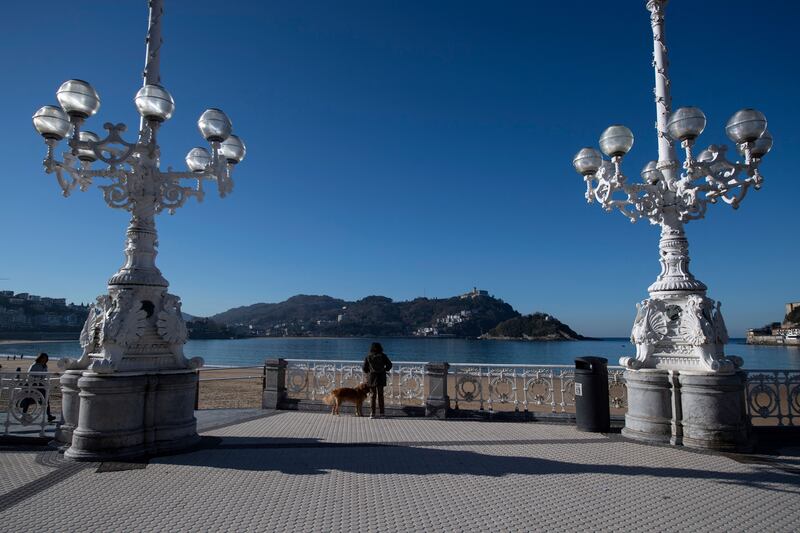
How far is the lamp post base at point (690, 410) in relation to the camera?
6.37 meters

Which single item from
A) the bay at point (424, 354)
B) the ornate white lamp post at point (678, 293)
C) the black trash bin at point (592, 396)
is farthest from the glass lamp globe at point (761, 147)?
the bay at point (424, 354)

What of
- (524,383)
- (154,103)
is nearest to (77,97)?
(154,103)

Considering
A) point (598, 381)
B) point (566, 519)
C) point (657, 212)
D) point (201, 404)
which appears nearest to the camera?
point (566, 519)

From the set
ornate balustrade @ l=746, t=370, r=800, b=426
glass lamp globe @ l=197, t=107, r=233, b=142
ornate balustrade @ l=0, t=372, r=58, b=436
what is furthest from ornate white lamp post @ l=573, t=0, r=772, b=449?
ornate balustrade @ l=0, t=372, r=58, b=436

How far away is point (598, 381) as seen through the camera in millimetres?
7879

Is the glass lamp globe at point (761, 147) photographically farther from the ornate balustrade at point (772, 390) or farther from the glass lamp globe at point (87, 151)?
the glass lamp globe at point (87, 151)

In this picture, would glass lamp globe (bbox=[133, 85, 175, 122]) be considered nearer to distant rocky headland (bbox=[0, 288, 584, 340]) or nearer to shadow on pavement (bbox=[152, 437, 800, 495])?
shadow on pavement (bbox=[152, 437, 800, 495])

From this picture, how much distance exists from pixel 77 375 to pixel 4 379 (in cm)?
190

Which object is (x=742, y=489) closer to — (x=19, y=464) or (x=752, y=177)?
(x=752, y=177)

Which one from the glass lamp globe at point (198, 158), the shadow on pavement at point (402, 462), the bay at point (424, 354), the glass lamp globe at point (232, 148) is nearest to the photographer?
the shadow on pavement at point (402, 462)

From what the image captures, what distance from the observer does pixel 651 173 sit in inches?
308

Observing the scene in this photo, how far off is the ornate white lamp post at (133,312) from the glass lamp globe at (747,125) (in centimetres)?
718

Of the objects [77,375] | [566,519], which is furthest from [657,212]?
[77,375]

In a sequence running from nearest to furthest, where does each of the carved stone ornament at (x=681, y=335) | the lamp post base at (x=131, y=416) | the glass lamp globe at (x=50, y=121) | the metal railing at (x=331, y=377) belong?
the lamp post base at (x=131, y=416) < the glass lamp globe at (x=50, y=121) < the carved stone ornament at (x=681, y=335) < the metal railing at (x=331, y=377)
